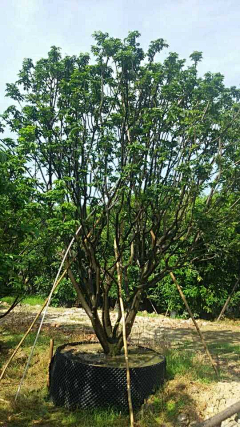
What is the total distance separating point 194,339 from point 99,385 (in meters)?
5.04

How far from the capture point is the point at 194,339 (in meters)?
9.70

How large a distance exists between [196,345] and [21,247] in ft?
15.9

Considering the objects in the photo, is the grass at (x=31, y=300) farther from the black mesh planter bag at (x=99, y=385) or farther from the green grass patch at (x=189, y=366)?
the black mesh planter bag at (x=99, y=385)

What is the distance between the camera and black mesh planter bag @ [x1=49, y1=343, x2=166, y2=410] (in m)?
5.24

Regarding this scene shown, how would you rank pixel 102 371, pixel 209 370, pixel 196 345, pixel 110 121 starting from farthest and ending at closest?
pixel 196 345 < pixel 209 370 < pixel 110 121 < pixel 102 371

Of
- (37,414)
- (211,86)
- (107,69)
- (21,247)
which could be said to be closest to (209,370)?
(37,414)

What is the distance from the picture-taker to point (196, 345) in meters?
8.95

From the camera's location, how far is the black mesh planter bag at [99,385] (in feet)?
17.2

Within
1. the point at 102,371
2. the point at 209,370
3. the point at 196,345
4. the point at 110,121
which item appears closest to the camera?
the point at 102,371

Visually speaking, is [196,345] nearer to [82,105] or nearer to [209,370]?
[209,370]

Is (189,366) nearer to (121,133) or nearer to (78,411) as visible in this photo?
(78,411)

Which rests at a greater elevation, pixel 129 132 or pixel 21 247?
pixel 129 132

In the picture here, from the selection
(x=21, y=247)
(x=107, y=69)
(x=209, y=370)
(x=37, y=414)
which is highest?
(x=107, y=69)

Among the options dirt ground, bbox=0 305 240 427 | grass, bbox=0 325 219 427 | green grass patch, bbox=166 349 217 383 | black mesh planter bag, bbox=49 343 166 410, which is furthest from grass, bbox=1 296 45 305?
black mesh planter bag, bbox=49 343 166 410
